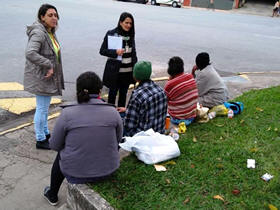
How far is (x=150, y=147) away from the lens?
339 cm

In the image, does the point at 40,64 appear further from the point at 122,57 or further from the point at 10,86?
the point at 10,86

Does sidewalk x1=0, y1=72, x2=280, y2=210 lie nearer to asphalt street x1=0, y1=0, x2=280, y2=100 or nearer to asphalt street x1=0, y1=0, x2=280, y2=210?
asphalt street x1=0, y1=0, x2=280, y2=210

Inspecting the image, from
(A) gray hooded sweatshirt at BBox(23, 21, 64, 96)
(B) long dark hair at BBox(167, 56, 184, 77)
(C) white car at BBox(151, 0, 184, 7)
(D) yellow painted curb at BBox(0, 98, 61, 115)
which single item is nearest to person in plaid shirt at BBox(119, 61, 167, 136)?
(B) long dark hair at BBox(167, 56, 184, 77)

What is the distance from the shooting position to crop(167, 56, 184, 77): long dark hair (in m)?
4.15

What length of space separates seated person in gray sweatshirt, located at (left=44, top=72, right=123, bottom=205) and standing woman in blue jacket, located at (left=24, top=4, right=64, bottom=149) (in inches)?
38.8

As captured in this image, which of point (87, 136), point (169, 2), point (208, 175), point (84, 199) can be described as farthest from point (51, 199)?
point (169, 2)

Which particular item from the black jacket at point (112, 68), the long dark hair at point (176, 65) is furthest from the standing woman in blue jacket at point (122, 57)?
the long dark hair at point (176, 65)

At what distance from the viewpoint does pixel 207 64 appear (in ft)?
15.9

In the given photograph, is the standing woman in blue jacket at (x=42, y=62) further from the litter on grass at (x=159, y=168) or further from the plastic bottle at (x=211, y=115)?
the plastic bottle at (x=211, y=115)

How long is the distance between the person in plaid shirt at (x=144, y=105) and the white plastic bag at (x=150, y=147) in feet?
0.78

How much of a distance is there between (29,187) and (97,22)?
38.9ft

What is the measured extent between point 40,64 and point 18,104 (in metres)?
2.02

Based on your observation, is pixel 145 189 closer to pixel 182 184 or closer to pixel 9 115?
pixel 182 184

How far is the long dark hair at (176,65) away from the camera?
415 cm
